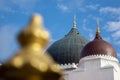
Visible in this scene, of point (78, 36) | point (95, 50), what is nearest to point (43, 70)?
point (95, 50)

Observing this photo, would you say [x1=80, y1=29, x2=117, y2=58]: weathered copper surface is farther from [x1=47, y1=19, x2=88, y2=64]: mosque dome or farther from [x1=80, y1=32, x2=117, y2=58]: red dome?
[x1=47, y1=19, x2=88, y2=64]: mosque dome

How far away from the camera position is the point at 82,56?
2992cm

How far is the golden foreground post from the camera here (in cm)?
151

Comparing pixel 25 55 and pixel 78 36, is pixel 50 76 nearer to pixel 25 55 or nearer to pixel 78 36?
pixel 25 55

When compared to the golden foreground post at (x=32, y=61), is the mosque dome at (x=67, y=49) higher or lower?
higher

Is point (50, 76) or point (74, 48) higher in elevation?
point (74, 48)

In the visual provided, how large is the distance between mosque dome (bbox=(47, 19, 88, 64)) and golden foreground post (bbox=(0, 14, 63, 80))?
32.1m

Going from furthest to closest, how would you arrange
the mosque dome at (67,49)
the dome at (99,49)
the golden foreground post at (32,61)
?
the mosque dome at (67,49), the dome at (99,49), the golden foreground post at (32,61)

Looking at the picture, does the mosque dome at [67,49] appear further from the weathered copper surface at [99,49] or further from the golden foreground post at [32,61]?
the golden foreground post at [32,61]

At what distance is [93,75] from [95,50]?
2293 mm

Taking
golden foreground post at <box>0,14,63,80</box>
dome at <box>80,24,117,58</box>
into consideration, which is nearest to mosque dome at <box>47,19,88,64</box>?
dome at <box>80,24,117,58</box>

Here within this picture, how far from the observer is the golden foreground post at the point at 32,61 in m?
1.51

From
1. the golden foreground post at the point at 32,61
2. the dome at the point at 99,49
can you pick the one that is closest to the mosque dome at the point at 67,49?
the dome at the point at 99,49

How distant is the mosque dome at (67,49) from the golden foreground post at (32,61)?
32090mm
